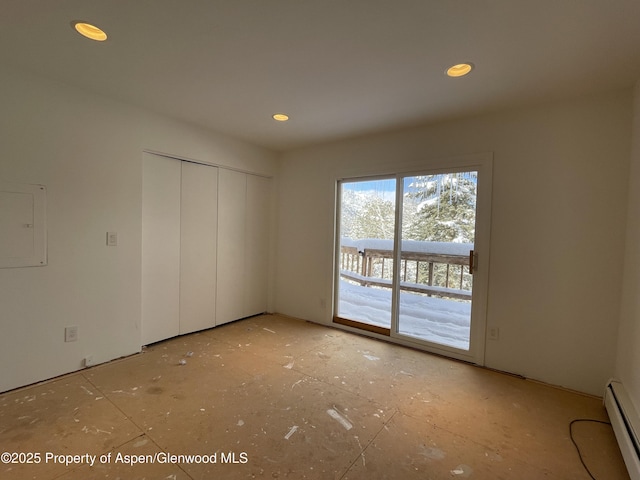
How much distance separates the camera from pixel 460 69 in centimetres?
196

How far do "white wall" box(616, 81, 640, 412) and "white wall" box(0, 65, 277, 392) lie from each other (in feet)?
12.7

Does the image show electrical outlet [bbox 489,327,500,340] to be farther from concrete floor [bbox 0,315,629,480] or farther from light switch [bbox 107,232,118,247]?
light switch [bbox 107,232,118,247]


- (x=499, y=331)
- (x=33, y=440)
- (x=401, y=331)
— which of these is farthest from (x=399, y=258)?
(x=33, y=440)

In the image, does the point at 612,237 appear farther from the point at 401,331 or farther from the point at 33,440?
the point at 33,440

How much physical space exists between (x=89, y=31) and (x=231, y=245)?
242cm

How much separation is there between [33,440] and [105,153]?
6.95 ft

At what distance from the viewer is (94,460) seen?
152 cm

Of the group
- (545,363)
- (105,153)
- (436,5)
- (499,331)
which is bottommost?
(545,363)

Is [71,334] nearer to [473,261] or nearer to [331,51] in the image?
[331,51]

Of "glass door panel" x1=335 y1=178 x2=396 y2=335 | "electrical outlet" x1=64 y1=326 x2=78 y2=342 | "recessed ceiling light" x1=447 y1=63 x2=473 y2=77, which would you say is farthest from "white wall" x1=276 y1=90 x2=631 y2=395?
"electrical outlet" x1=64 y1=326 x2=78 y2=342

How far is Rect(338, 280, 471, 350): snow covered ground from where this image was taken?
9.45 feet

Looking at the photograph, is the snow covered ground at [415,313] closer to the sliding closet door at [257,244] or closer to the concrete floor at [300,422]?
the concrete floor at [300,422]

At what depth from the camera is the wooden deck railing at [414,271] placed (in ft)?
9.40

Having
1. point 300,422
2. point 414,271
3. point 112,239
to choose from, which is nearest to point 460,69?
point 414,271
